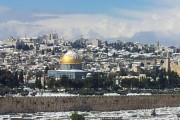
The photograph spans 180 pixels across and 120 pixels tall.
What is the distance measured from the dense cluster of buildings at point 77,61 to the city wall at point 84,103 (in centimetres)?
2348

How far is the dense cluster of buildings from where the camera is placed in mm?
106688

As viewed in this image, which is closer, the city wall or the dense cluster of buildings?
the city wall

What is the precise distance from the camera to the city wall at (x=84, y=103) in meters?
65.7

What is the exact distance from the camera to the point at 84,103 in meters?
68.9

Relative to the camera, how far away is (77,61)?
354 feet

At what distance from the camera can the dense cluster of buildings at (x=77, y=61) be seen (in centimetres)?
10669

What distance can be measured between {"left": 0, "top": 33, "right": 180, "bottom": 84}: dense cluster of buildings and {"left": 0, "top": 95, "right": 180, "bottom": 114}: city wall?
2348 centimetres

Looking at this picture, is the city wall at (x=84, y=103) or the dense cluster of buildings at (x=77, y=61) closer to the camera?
the city wall at (x=84, y=103)

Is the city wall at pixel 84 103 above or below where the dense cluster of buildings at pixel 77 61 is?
below

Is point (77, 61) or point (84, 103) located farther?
point (77, 61)

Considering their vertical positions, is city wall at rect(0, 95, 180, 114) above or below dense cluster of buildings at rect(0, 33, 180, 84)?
below

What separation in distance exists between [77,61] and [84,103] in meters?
39.3

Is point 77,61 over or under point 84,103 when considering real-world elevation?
over

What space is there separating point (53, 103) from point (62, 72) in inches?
1420
